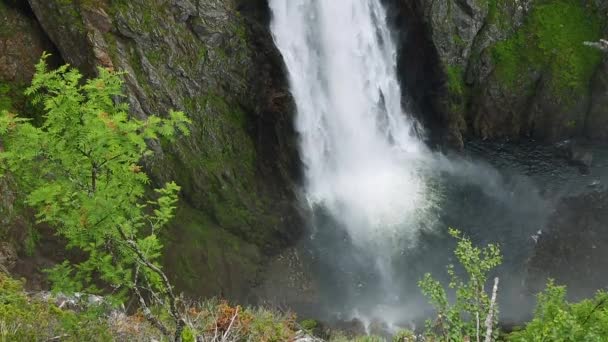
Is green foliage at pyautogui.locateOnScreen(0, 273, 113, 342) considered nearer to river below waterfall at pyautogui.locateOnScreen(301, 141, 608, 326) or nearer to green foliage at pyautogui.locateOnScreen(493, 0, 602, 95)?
river below waterfall at pyautogui.locateOnScreen(301, 141, 608, 326)

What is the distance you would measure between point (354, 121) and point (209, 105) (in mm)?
11166

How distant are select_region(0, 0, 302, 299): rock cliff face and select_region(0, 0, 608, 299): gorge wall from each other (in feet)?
0.21

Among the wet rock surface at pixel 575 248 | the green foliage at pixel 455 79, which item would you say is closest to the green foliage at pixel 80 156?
the wet rock surface at pixel 575 248

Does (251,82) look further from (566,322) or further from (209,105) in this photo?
(566,322)

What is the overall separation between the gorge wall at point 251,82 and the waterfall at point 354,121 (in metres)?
1.39

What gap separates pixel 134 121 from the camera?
330 inches

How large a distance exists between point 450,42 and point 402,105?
543cm

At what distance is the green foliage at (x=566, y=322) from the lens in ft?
24.5

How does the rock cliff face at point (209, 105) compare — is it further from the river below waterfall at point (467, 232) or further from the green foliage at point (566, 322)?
the green foliage at point (566, 322)

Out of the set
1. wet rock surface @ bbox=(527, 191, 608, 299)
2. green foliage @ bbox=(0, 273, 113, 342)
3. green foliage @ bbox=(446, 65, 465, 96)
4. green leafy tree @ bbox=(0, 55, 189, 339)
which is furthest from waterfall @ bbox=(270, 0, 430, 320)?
green leafy tree @ bbox=(0, 55, 189, 339)

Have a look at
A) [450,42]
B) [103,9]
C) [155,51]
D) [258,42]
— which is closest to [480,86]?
[450,42]

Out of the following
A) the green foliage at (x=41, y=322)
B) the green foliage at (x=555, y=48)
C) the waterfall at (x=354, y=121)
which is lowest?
the green foliage at (x=41, y=322)

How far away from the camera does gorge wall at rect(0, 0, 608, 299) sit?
2130 cm

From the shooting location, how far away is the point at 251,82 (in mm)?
27656
